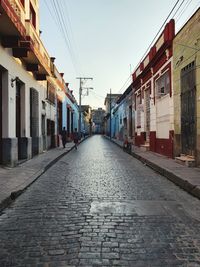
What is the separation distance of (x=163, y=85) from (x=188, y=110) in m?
5.23

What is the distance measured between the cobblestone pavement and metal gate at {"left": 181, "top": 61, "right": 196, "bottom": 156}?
427 centimetres

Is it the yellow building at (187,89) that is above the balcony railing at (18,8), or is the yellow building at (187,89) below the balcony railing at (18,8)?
below

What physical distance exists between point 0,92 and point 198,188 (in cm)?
759

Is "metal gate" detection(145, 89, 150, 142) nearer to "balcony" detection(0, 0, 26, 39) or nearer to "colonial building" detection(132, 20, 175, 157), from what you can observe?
"colonial building" detection(132, 20, 175, 157)

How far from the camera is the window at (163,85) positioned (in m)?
17.2

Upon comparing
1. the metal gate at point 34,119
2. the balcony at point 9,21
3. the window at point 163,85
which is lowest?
the metal gate at point 34,119

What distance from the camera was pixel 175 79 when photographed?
1523cm

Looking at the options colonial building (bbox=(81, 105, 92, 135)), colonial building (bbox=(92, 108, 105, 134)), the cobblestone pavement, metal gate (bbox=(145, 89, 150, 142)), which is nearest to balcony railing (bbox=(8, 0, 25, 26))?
the cobblestone pavement

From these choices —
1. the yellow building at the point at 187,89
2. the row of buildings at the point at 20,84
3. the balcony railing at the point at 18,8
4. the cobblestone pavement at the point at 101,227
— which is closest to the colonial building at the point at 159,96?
the yellow building at the point at 187,89

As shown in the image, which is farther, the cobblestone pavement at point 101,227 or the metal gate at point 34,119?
the metal gate at point 34,119

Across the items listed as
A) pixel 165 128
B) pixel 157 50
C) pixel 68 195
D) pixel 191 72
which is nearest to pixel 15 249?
pixel 68 195

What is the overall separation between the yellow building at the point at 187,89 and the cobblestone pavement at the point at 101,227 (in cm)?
416

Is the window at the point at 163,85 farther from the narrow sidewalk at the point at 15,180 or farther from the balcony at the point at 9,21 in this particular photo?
the balcony at the point at 9,21

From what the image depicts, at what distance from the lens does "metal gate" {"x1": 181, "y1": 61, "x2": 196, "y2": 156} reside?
504 inches
